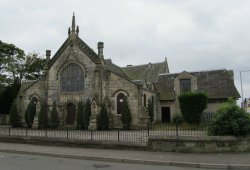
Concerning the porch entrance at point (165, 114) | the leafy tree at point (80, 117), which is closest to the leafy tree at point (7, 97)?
the leafy tree at point (80, 117)

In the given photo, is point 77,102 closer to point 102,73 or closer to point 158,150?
point 102,73

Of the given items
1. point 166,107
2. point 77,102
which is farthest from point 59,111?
point 166,107

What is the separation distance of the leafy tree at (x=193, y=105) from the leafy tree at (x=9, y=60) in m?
26.4

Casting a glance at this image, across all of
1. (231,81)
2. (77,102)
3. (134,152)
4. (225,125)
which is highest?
(231,81)

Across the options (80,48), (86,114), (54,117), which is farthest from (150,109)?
(54,117)

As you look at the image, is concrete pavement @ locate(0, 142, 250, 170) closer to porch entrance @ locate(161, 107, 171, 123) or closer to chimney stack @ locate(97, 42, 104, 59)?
chimney stack @ locate(97, 42, 104, 59)

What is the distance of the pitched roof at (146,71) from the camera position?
138 feet

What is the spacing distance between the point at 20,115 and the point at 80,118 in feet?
32.4

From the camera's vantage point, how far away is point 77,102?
31578 millimetres

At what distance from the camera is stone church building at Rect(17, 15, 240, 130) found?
29.9m

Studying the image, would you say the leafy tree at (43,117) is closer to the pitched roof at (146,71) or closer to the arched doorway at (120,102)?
the arched doorway at (120,102)

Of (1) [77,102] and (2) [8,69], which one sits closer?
(1) [77,102]

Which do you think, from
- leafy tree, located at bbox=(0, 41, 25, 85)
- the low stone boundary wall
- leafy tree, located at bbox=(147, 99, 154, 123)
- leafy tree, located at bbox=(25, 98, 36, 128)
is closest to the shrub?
the low stone boundary wall

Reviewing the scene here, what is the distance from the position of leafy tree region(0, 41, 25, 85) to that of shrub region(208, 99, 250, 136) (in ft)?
110
